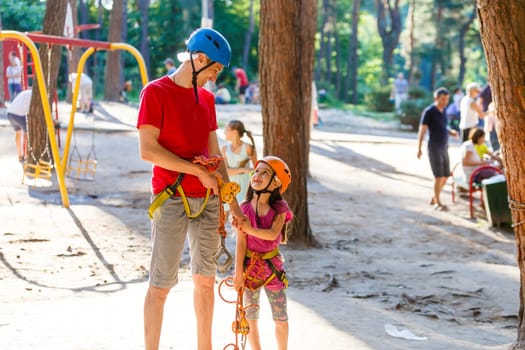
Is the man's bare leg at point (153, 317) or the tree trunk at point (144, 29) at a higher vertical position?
the tree trunk at point (144, 29)

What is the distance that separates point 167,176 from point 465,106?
12.1m

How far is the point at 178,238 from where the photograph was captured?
500cm

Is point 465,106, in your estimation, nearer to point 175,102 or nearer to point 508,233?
point 508,233

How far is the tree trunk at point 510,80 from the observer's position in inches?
214

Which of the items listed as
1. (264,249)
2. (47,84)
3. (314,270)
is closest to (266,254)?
(264,249)

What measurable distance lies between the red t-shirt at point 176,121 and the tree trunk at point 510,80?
5.88 ft

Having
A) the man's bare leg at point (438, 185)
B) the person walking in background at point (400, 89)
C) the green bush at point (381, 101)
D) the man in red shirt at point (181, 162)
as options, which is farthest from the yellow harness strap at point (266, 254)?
the green bush at point (381, 101)

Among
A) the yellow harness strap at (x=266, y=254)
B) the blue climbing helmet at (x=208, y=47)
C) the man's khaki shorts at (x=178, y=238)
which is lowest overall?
the yellow harness strap at (x=266, y=254)

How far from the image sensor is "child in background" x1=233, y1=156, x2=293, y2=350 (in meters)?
5.27

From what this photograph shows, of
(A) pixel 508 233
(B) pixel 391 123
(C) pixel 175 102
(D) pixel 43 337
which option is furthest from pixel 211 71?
(B) pixel 391 123

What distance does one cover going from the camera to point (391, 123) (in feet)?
104

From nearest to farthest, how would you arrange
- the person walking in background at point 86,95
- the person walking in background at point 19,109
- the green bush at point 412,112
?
the person walking in background at point 19,109, the person walking in background at point 86,95, the green bush at point 412,112

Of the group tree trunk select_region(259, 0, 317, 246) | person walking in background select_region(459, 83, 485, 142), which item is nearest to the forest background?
person walking in background select_region(459, 83, 485, 142)

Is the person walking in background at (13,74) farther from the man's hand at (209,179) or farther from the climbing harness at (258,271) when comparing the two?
the man's hand at (209,179)
